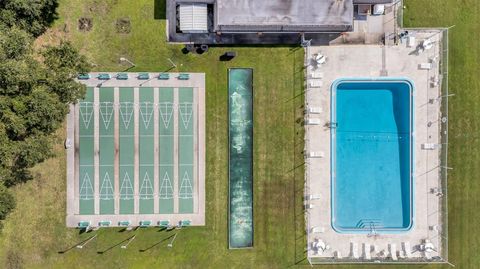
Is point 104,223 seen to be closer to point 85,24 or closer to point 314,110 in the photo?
point 85,24

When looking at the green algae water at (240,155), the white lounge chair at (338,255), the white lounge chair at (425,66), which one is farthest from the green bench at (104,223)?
the white lounge chair at (425,66)

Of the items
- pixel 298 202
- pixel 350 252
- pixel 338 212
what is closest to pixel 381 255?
pixel 350 252

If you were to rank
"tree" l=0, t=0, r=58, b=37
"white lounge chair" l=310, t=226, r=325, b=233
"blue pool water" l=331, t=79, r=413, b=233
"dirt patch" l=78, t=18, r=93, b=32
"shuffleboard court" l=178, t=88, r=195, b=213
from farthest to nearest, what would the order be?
"blue pool water" l=331, t=79, r=413, b=233 → "white lounge chair" l=310, t=226, r=325, b=233 → "shuffleboard court" l=178, t=88, r=195, b=213 → "dirt patch" l=78, t=18, r=93, b=32 → "tree" l=0, t=0, r=58, b=37

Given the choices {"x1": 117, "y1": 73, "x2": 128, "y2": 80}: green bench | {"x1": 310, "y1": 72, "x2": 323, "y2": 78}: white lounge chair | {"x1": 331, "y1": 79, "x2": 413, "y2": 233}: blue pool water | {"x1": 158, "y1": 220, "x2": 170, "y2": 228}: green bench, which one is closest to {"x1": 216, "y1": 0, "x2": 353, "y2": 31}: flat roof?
{"x1": 310, "y1": 72, "x2": 323, "y2": 78}: white lounge chair

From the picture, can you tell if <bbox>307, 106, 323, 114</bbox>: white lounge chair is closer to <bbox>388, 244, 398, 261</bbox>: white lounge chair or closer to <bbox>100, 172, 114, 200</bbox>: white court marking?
<bbox>388, 244, 398, 261</bbox>: white lounge chair

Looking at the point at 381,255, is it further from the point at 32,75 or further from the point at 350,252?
the point at 32,75

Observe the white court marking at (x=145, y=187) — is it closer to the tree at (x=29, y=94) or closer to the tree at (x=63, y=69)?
the tree at (x=29, y=94)

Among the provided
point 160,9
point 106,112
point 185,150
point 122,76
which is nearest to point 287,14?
point 160,9
